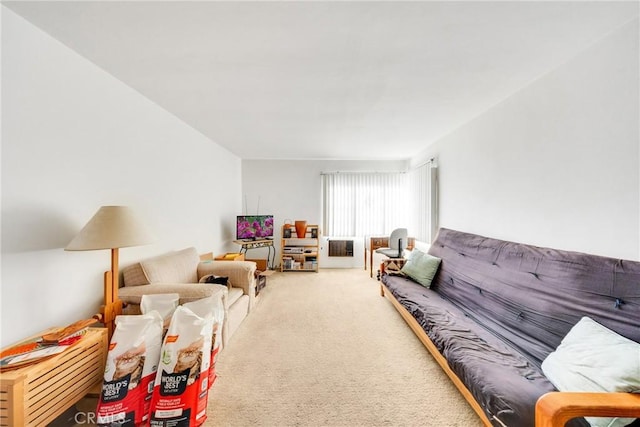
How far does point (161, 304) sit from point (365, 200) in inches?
162

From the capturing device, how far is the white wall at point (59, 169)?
1.33 metres

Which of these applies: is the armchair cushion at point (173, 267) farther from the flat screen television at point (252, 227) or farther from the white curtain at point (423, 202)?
the white curtain at point (423, 202)

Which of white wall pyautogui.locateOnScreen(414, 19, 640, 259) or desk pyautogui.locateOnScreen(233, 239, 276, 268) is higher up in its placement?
white wall pyautogui.locateOnScreen(414, 19, 640, 259)

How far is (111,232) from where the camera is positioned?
1.56 m

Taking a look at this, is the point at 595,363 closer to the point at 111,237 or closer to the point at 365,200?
the point at 111,237

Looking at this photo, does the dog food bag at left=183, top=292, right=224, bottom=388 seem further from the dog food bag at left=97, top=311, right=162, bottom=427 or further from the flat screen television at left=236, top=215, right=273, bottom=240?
the flat screen television at left=236, top=215, right=273, bottom=240

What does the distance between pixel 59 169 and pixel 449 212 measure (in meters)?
4.01

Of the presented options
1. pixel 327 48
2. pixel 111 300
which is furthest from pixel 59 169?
pixel 327 48

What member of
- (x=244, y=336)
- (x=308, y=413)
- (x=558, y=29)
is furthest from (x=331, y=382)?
(x=558, y=29)

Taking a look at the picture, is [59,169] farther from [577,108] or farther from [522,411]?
[577,108]

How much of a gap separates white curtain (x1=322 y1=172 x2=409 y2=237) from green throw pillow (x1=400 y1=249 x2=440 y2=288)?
2005 mm

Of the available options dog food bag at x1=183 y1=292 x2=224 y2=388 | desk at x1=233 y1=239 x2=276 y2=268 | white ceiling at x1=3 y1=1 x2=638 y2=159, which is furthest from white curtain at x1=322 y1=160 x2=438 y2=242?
dog food bag at x1=183 y1=292 x2=224 y2=388

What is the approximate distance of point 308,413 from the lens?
1.47 meters

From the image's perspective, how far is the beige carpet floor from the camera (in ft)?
4.78
